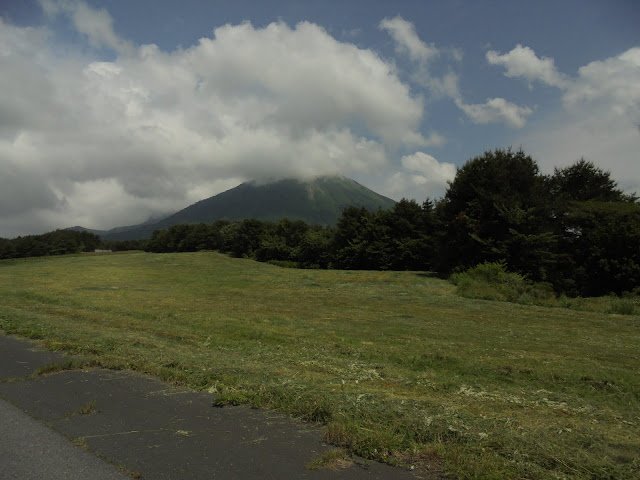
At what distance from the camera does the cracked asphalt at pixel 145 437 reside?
4.42 meters

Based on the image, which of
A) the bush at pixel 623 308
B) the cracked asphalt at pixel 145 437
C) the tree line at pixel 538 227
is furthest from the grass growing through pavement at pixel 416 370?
the tree line at pixel 538 227

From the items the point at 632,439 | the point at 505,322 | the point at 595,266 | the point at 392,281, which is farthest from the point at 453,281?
the point at 632,439

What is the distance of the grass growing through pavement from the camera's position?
495 cm

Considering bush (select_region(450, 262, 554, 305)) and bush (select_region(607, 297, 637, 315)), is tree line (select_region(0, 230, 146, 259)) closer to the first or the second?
bush (select_region(450, 262, 554, 305))

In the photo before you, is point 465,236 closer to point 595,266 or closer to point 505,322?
point 595,266

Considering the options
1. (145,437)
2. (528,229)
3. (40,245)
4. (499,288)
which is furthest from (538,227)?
(40,245)

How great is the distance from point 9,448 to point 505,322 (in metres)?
18.9

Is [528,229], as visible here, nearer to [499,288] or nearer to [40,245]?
[499,288]

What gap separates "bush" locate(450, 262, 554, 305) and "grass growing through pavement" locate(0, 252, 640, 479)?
6798 mm

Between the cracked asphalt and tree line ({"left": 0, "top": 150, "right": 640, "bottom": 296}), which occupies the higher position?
tree line ({"left": 0, "top": 150, "right": 640, "bottom": 296})

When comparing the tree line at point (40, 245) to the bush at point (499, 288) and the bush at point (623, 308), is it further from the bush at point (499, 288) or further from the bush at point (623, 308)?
the bush at point (623, 308)

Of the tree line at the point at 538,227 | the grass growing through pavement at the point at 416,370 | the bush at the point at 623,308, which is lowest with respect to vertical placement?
the bush at the point at 623,308

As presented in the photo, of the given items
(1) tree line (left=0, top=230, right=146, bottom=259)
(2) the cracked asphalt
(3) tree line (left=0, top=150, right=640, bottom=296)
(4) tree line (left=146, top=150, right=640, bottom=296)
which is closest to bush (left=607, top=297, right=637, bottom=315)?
(3) tree line (left=0, top=150, right=640, bottom=296)

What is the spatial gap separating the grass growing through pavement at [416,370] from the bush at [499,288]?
680 centimetres
